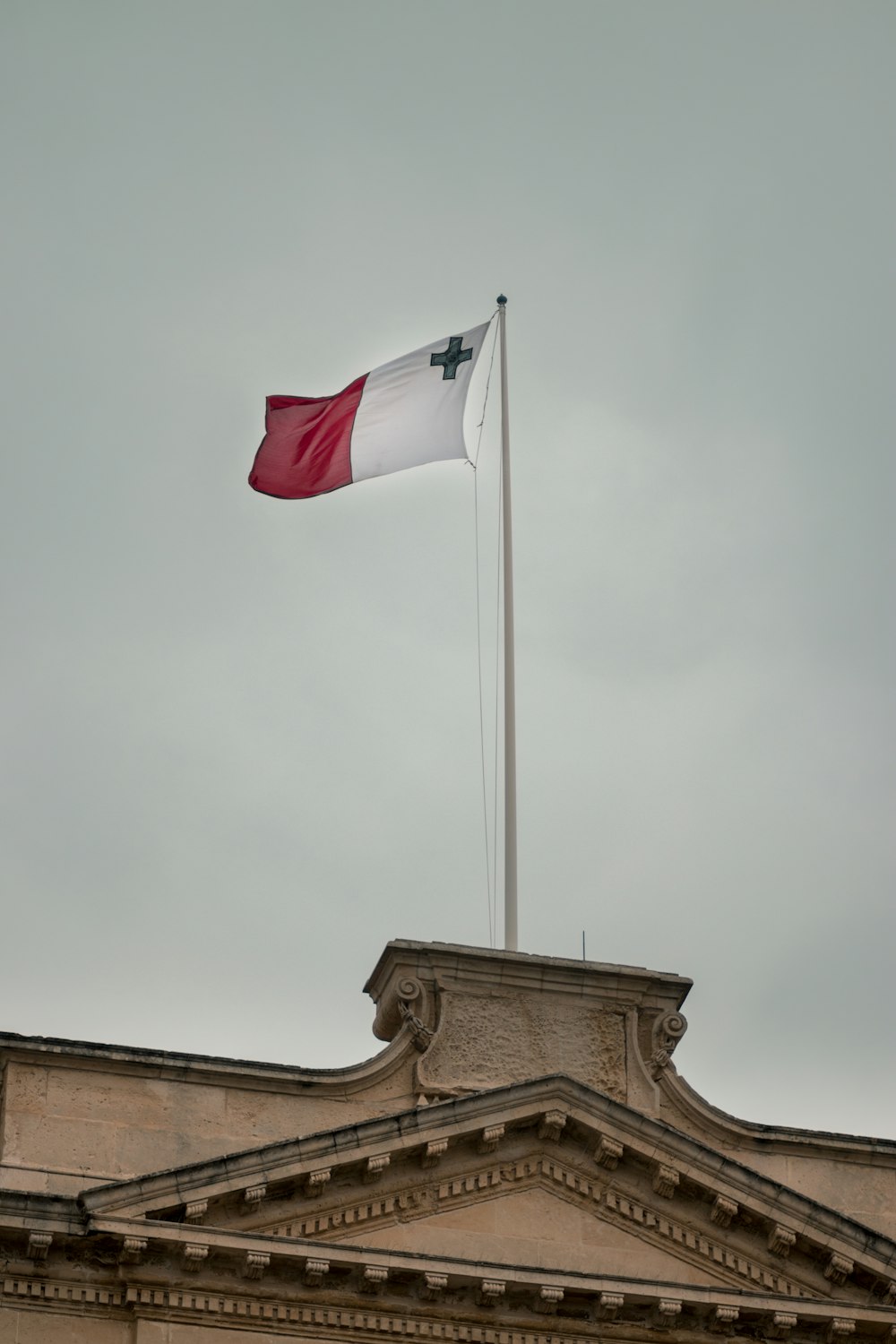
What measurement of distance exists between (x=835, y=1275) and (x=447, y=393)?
42.8 feet

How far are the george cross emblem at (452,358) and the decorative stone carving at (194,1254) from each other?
1343cm

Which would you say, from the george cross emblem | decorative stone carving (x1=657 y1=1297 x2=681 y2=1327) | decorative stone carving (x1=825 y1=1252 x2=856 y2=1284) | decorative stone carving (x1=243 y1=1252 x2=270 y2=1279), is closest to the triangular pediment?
A: decorative stone carving (x1=657 y1=1297 x2=681 y2=1327)

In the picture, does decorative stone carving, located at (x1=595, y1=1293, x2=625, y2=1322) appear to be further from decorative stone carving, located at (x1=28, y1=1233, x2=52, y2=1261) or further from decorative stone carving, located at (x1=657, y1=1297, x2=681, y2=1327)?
decorative stone carving, located at (x1=28, y1=1233, x2=52, y2=1261)

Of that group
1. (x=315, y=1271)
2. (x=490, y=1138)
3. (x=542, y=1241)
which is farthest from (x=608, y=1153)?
(x=315, y=1271)

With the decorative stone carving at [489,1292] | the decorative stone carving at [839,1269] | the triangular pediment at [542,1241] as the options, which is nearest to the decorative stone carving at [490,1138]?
the triangular pediment at [542,1241]

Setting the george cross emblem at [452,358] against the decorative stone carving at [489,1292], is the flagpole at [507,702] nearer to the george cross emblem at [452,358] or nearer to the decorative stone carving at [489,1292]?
the george cross emblem at [452,358]

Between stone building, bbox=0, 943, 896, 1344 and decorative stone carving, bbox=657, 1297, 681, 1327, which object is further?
decorative stone carving, bbox=657, 1297, 681, 1327

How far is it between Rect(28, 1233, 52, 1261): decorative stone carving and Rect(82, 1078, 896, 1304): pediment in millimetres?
2866

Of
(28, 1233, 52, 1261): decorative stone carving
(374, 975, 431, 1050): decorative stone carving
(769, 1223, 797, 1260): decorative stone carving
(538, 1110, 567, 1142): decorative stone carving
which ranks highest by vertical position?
(374, 975, 431, 1050): decorative stone carving

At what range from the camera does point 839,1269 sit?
101 feet

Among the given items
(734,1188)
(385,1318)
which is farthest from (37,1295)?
(734,1188)

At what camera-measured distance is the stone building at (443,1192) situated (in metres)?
28.6

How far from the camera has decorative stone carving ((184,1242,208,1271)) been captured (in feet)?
93.4

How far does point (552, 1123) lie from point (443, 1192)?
149cm
